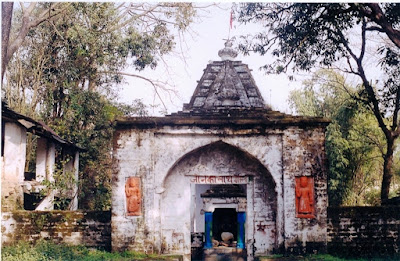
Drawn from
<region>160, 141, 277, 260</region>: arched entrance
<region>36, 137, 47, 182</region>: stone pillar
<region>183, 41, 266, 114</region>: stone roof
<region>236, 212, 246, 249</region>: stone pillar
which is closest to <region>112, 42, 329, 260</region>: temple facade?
<region>160, 141, 277, 260</region>: arched entrance

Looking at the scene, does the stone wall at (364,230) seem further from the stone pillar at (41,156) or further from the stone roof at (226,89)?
the stone pillar at (41,156)

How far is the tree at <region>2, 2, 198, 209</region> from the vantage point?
14.2m

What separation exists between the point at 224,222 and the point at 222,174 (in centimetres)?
1083

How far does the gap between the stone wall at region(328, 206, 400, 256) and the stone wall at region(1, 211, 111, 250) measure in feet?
18.1

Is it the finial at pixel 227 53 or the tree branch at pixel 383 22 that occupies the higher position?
the finial at pixel 227 53

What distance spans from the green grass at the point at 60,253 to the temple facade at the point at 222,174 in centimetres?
27

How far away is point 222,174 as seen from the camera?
34.2ft

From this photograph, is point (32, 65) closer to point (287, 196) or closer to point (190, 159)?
point (190, 159)

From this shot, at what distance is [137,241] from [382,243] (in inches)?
233

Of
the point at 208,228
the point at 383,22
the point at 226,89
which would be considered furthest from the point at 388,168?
the point at 208,228

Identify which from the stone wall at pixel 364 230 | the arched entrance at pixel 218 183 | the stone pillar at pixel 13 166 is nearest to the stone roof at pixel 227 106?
the arched entrance at pixel 218 183

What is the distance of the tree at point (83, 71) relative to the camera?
14.2m

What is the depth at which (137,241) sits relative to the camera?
961cm

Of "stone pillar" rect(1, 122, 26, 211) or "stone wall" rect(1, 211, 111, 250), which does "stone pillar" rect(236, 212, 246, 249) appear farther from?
"stone pillar" rect(1, 122, 26, 211)
